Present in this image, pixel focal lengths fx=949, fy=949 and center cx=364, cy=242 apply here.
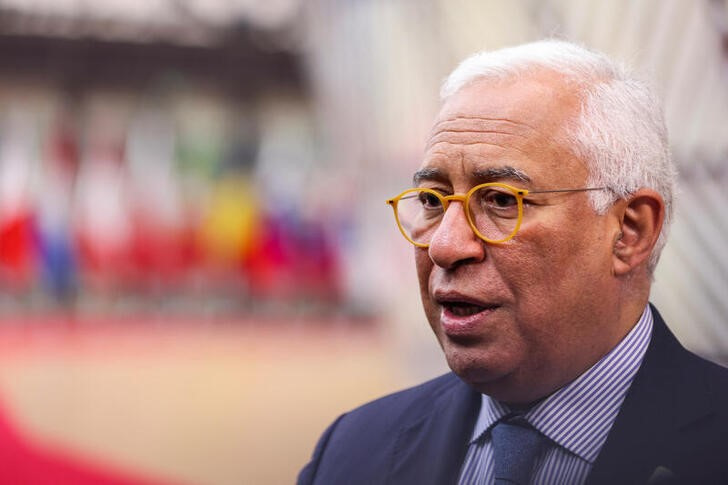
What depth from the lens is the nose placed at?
4.00 ft

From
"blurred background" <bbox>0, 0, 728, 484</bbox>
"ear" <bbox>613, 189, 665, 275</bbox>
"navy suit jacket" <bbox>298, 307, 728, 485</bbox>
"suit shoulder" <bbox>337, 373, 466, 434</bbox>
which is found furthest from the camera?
"blurred background" <bbox>0, 0, 728, 484</bbox>

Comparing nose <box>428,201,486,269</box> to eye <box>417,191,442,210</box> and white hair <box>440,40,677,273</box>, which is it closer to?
eye <box>417,191,442,210</box>

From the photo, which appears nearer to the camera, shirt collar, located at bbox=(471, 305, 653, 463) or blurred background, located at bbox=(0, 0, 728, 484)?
shirt collar, located at bbox=(471, 305, 653, 463)

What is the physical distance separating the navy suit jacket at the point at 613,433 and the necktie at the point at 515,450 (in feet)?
0.26

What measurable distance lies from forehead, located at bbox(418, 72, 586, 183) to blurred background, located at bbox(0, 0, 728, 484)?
279 centimetres

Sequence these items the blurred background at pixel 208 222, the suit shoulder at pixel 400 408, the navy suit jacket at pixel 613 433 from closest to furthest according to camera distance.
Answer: the navy suit jacket at pixel 613 433 → the suit shoulder at pixel 400 408 → the blurred background at pixel 208 222

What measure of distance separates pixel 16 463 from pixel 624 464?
4953 millimetres

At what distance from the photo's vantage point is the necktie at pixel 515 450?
124 centimetres

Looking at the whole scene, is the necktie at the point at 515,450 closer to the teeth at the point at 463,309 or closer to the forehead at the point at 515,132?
the teeth at the point at 463,309

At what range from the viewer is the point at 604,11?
2.89m

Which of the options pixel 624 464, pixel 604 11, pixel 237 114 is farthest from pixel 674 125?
pixel 237 114

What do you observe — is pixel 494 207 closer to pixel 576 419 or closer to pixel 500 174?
pixel 500 174

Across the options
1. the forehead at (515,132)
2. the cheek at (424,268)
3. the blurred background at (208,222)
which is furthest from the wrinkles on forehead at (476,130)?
the blurred background at (208,222)

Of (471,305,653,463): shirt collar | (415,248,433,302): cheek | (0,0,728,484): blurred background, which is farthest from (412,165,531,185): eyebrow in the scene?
(0,0,728,484): blurred background
